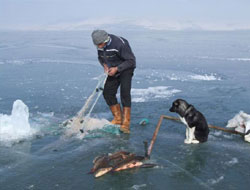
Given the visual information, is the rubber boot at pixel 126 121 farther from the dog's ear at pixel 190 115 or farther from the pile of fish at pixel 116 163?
the pile of fish at pixel 116 163

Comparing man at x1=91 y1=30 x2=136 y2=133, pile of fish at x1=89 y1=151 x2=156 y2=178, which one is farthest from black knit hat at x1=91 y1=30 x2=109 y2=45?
pile of fish at x1=89 y1=151 x2=156 y2=178

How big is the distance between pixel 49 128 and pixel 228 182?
3486 mm

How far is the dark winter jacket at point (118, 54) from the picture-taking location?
575cm

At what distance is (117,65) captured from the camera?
603 cm

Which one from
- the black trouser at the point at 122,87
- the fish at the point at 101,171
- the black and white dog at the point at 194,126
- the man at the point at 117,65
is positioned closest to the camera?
the fish at the point at 101,171

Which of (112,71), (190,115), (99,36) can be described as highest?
(99,36)

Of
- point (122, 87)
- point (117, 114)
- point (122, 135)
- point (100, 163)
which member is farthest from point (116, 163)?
point (117, 114)

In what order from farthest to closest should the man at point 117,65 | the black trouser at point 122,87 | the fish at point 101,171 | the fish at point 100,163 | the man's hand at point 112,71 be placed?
the black trouser at point 122,87, the man's hand at point 112,71, the man at point 117,65, the fish at point 100,163, the fish at point 101,171

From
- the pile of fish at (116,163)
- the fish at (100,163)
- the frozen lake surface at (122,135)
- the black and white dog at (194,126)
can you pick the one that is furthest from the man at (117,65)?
the fish at (100,163)

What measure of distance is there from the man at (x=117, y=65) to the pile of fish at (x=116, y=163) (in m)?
1.50

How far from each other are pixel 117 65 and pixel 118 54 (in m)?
0.25

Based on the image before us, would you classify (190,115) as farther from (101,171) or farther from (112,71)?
(101,171)

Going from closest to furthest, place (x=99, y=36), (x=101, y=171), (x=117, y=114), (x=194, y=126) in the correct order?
1. (x=101, y=171)
2. (x=194, y=126)
3. (x=99, y=36)
4. (x=117, y=114)

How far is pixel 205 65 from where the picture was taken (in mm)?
13836
